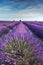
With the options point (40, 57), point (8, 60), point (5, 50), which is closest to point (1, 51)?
point (5, 50)

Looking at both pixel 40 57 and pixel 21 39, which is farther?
pixel 21 39

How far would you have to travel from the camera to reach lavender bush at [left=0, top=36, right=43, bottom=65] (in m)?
1.28

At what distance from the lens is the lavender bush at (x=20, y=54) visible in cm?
128

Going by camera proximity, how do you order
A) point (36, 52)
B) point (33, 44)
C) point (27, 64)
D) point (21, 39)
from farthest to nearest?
point (21, 39) → point (33, 44) → point (36, 52) → point (27, 64)

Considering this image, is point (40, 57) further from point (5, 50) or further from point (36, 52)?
point (5, 50)

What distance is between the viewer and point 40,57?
1294 mm

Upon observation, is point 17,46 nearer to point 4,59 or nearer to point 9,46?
point 9,46

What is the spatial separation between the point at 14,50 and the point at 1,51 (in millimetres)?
89

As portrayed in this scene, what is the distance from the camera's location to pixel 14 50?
55.3 inches

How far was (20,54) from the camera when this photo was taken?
4.52 ft

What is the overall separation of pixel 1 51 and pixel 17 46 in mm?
111

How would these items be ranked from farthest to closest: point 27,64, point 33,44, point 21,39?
point 21,39 → point 33,44 → point 27,64

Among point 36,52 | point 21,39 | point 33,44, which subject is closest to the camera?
point 36,52

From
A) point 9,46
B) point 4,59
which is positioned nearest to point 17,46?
point 9,46
